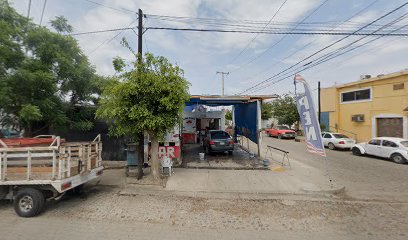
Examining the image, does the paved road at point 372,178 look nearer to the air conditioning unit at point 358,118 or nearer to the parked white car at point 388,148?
the parked white car at point 388,148

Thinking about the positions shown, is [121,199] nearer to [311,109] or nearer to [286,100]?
[311,109]

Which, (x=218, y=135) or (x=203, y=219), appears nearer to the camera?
(x=203, y=219)

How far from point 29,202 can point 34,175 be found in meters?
0.63

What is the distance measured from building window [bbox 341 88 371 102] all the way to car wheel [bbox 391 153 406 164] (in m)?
8.03

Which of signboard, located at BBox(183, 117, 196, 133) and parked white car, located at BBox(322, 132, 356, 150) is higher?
signboard, located at BBox(183, 117, 196, 133)

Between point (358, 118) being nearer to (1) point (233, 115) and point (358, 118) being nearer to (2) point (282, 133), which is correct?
(2) point (282, 133)

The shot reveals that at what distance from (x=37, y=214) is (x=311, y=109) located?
8410 mm

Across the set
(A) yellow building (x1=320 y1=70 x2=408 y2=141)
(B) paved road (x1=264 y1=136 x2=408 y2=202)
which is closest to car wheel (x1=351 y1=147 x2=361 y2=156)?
(B) paved road (x1=264 y1=136 x2=408 y2=202)

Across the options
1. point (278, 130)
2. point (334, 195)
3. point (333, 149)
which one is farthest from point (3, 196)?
point (278, 130)

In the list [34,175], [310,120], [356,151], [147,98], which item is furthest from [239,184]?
[356,151]

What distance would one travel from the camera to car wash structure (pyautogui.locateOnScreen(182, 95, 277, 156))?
11.6 m

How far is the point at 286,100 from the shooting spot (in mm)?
30938

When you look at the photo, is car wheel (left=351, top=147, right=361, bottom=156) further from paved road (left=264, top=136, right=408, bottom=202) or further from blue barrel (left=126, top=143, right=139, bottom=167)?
blue barrel (left=126, top=143, right=139, bottom=167)

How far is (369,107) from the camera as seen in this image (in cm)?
1825
